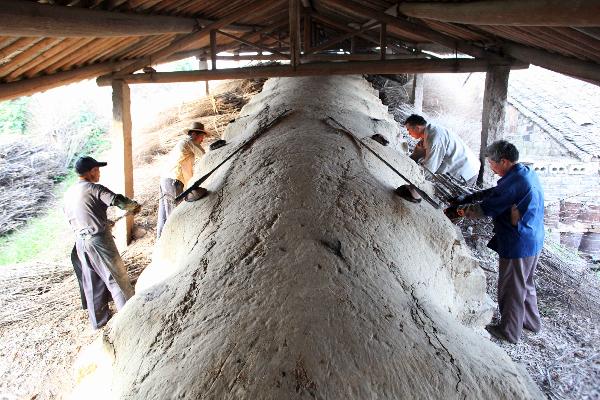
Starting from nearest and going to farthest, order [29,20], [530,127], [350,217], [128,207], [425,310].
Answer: [425,310] < [350,217] < [29,20] < [128,207] < [530,127]

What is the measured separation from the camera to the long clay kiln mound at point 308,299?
1375 millimetres

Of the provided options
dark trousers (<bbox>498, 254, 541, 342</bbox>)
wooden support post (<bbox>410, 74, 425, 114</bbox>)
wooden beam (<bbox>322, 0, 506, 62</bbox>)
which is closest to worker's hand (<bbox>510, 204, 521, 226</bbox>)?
dark trousers (<bbox>498, 254, 541, 342</bbox>)

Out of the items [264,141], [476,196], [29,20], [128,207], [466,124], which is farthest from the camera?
[466,124]

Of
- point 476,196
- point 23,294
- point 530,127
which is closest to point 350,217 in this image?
point 476,196

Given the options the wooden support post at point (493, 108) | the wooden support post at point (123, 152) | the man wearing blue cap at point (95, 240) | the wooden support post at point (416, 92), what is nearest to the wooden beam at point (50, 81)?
the wooden support post at point (123, 152)

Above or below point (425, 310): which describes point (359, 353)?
above

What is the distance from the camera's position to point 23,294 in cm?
541

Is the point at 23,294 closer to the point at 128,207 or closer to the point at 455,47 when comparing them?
the point at 128,207

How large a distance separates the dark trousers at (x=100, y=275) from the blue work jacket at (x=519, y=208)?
362 cm

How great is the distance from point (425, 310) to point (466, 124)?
14250 millimetres

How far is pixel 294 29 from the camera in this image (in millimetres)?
5105

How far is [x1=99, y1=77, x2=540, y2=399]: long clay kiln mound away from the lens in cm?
138

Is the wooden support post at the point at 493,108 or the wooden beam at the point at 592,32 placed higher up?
the wooden beam at the point at 592,32

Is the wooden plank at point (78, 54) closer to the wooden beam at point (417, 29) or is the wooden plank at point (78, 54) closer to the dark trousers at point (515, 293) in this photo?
the wooden beam at point (417, 29)
